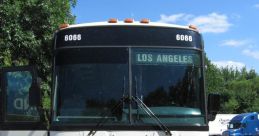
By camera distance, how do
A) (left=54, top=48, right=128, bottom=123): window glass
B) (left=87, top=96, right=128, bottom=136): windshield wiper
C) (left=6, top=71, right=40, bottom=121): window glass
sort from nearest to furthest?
(left=87, top=96, right=128, bottom=136): windshield wiper → (left=54, top=48, right=128, bottom=123): window glass → (left=6, top=71, right=40, bottom=121): window glass

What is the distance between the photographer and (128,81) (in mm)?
7984

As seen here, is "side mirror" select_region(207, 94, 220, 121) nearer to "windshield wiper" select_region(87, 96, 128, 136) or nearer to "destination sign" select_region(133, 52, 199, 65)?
"destination sign" select_region(133, 52, 199, 65)

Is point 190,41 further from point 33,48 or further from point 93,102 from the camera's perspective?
point 33,48

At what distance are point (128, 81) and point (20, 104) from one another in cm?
171

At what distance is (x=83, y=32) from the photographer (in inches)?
332

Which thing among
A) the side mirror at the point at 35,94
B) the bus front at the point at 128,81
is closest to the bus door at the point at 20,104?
the side mirror at the point at 35,94

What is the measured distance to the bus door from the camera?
8.13m

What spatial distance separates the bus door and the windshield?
15.1 inches

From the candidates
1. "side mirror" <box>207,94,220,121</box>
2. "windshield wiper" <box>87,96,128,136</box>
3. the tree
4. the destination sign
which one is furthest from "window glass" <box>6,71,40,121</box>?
the tree

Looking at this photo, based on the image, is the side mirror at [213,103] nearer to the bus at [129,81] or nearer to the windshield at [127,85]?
the bus at [129,81]

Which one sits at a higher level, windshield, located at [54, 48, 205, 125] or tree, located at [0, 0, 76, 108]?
tree, located at [0, 0, 76, 108]

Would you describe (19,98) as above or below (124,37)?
below

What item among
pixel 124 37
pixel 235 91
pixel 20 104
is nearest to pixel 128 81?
pixel 124 37

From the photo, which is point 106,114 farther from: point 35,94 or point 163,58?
point 163,58
